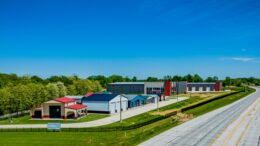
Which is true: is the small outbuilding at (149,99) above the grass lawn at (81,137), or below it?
above

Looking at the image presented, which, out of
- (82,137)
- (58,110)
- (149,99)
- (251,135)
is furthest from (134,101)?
(251,135)

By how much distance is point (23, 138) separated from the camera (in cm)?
4197

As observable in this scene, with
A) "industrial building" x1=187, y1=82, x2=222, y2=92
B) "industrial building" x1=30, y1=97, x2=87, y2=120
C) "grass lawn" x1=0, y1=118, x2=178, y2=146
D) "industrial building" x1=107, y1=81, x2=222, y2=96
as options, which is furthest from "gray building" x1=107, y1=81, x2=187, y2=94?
"grass lawn" x1=0, y1=118, x2=178, y2=146

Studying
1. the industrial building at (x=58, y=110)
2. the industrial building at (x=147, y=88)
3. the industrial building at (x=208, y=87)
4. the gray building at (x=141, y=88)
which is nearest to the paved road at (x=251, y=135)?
the industrial building at (x=58, y=110)

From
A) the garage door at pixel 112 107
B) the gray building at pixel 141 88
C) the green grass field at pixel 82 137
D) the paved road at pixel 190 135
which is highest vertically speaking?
the gray building at pixel 141 88

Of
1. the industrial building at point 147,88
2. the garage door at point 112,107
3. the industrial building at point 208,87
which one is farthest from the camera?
the industrial building at point 208,87

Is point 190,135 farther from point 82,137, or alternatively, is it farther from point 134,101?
point 134,101

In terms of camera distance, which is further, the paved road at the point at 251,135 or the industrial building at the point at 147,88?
the industrial building at the point at 147,88

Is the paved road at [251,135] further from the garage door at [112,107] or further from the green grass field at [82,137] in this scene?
the garage door at [112,107]

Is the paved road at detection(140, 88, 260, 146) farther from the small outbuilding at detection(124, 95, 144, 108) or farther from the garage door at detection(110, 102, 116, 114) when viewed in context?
the small outbuilding at detection(124, 95, 144, 108)

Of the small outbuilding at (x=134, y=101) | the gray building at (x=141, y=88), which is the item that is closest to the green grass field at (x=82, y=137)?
the small outbuilding at (x=134, y=101)

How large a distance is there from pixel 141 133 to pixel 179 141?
9298 millimetres

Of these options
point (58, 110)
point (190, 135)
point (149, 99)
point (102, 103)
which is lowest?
point (190, 135)

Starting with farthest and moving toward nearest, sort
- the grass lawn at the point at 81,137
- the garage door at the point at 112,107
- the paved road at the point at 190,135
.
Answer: the garage door at the point at 112,107 → the grass lawn at the point at 81,137 → the paved road at the point at 190,135
